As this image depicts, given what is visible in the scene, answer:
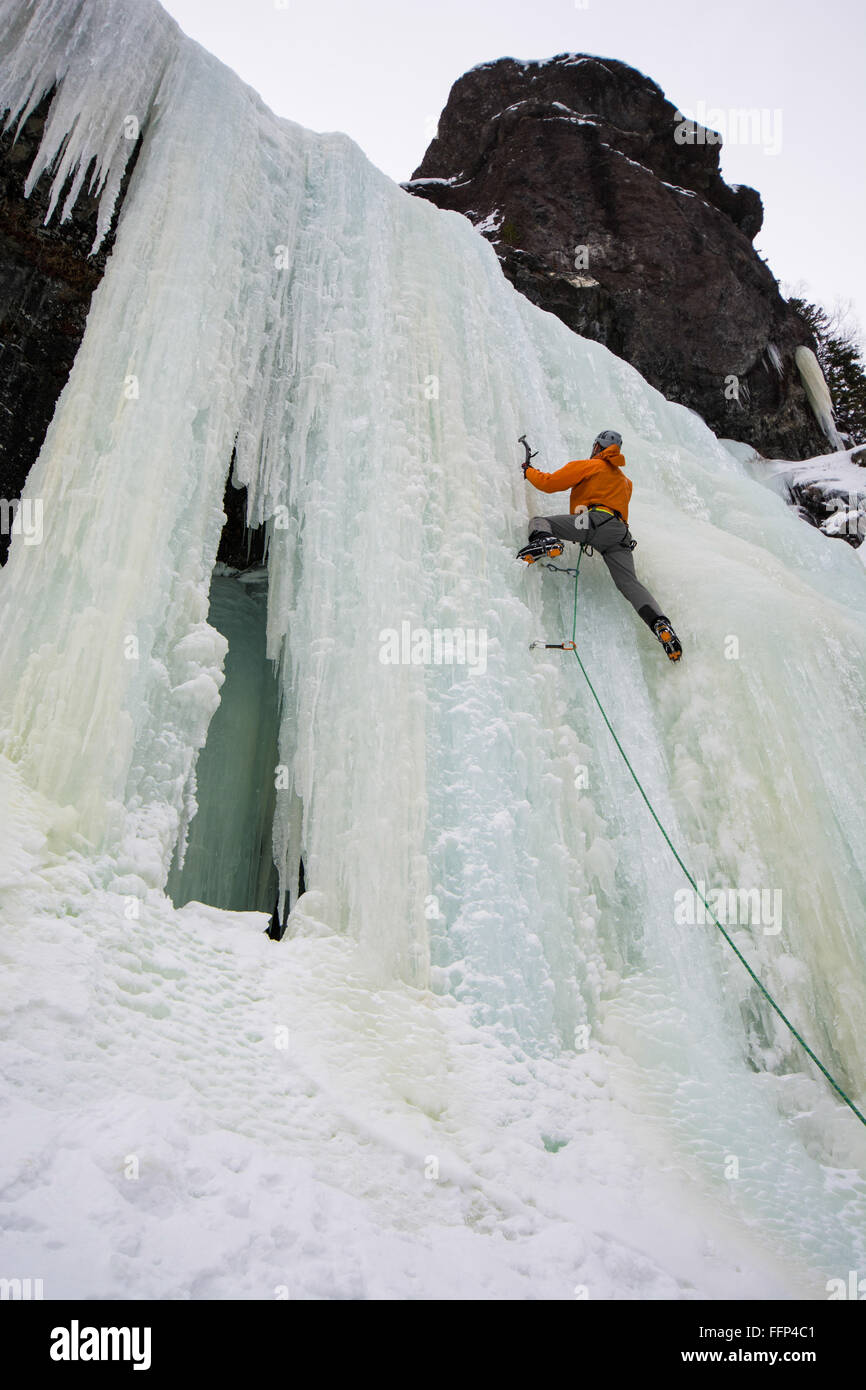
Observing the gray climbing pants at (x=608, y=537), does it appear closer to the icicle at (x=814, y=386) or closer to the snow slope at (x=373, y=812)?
the snow slope at (x=373, y=812)

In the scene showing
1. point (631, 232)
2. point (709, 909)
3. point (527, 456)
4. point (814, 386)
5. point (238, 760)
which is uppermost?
point (631, 232)

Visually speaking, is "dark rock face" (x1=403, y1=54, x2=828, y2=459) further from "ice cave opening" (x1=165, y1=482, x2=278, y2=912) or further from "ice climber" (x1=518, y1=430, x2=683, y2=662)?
"ice climber" (x1=518, y1=430, x2=683, y2=662)

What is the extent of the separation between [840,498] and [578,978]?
7.56 meters

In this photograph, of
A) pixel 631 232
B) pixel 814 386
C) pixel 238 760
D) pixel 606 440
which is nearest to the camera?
pixel 606 440

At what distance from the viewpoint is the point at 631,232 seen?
8992mm

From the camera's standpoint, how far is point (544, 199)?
9.07 meters

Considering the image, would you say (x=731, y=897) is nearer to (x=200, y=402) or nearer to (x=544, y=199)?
(x=200, y=402)

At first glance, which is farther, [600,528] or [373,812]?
[600,528]

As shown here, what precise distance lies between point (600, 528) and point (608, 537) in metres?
0.07

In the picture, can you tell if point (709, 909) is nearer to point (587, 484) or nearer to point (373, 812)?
point (373, 812)

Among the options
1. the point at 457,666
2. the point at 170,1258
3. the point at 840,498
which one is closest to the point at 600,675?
the point at 457,666

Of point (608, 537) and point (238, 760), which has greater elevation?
point (608, 537)

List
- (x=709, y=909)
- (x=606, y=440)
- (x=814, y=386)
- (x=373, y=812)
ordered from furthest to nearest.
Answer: (x=814, y=386)
(x=606, y=440)
(x=709, y=909)
(x=373, y=812)

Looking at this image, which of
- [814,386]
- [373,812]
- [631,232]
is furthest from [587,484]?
[814,386]
